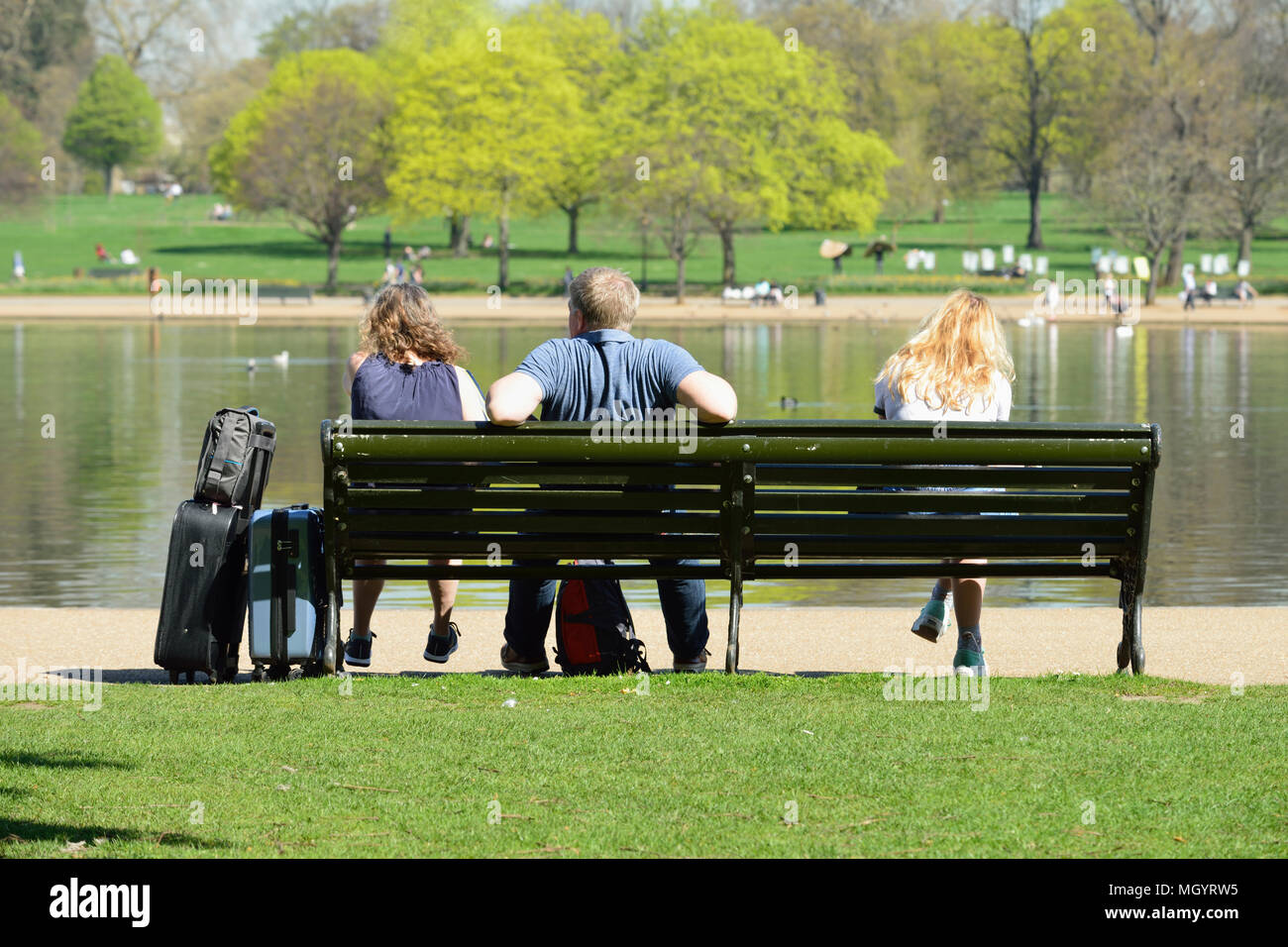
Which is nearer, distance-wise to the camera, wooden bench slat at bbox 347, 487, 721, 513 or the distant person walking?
wooden bench slat at bbox 347, 487, 721, 513

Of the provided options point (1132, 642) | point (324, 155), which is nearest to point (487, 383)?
point (1132, 642)

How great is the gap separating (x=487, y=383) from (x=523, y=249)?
60.8 m

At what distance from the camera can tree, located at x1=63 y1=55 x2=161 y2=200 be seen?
356ft

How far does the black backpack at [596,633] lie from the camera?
22.7 feet

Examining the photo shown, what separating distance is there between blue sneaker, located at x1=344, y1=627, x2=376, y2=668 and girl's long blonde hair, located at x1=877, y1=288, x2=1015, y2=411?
8.23 feet

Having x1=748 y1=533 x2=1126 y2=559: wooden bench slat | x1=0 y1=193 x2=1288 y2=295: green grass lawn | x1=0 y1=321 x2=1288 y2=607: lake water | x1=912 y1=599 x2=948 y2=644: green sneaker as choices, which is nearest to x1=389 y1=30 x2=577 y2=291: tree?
x1=0 y1=193 x2=1288 y2=295: green grass lawn

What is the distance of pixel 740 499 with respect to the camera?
6.82m

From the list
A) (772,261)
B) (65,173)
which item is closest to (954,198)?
(772,261)

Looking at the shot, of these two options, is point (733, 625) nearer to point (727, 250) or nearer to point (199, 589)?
point (199, 589)

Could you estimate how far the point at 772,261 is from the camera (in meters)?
80.2

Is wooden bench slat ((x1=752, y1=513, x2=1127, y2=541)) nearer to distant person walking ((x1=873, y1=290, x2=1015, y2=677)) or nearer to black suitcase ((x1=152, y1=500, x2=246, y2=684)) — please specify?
distant person walking ((x1=873, y1=290, x2=1015, y2=677))

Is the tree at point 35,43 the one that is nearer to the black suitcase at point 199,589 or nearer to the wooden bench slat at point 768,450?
the black suitcase at point 199,589

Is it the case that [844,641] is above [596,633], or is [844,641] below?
below
